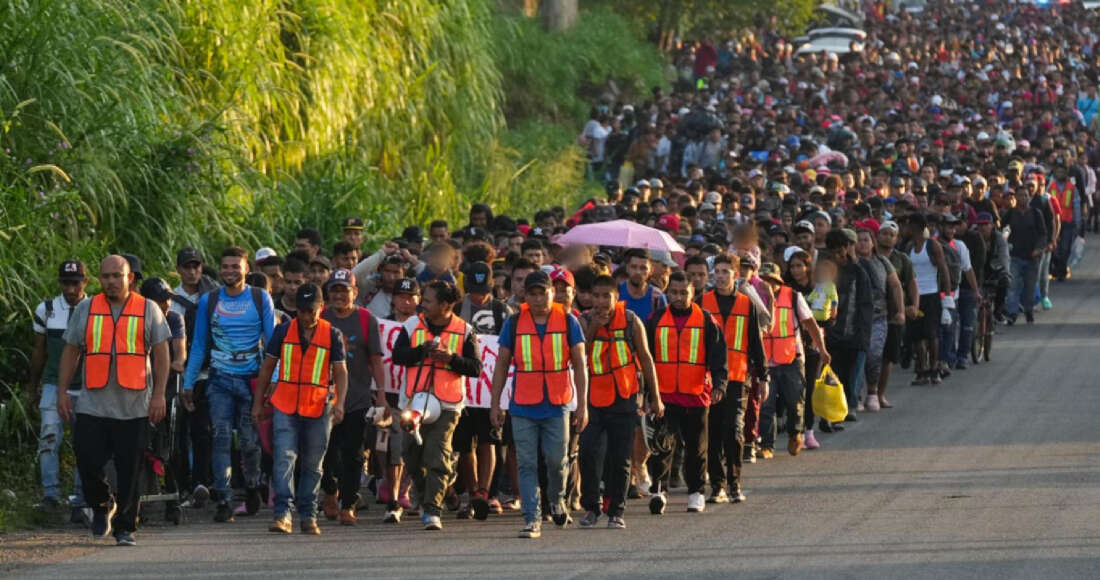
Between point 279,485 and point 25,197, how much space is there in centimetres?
446

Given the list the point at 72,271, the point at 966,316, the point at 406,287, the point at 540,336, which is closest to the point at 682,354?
the point at 540,336

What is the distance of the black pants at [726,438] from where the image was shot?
542 inches

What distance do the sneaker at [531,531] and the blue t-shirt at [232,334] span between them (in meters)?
2.03

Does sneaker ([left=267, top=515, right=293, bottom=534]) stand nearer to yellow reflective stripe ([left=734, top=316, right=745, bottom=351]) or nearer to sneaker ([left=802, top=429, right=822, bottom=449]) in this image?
yellow reflective stripe ([left=734, top=316, right=745, bottom=351])

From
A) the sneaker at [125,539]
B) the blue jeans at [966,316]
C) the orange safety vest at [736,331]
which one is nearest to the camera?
the sneaker at [125,539]

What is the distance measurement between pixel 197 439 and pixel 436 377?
5.74ft

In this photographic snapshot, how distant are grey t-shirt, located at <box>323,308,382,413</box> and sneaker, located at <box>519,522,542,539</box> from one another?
51.8 inches

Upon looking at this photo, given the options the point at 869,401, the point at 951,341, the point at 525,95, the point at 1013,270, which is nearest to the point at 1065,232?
the point at 1013,270

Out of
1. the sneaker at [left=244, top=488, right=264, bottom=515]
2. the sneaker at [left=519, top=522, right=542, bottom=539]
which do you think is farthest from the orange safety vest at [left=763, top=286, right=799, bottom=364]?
the sneaker at [left=244, top=488, right=264, bottom=515]

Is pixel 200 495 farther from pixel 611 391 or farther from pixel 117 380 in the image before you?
pixel 611 391

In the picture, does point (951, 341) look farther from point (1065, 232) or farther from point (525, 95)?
point (525, 95)

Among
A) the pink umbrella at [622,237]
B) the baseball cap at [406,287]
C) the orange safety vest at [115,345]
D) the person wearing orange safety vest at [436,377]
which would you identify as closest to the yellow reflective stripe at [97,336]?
the orange safety vest at [115,345]

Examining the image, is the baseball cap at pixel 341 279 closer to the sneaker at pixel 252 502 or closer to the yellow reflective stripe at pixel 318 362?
the yellow reflective stripe at pixel 318 362

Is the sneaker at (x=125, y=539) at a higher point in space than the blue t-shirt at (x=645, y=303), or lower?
lower
